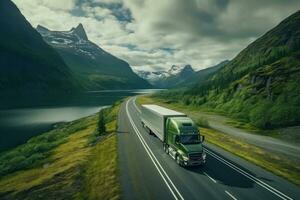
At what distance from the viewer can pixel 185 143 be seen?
30062 mm

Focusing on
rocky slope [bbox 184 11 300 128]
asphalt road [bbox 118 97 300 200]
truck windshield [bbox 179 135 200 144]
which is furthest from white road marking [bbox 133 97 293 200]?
rocky slope [bbox 184 11 300 128]

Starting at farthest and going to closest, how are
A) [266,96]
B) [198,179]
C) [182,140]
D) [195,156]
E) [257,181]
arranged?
1. [266,96]
2. [182,140]
3. [195,156]
4. [198,179]
5. [257,181]

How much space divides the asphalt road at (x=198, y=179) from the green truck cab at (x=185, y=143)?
0.99 m

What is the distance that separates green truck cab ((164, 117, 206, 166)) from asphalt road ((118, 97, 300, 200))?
99cm

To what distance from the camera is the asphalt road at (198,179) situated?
22.7m

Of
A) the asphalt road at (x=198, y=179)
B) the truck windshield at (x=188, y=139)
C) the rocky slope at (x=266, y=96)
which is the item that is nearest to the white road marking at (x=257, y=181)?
the asphalt road at (x=198, y=179)

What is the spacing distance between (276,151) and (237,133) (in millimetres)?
17301

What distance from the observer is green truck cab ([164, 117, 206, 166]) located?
28844mm

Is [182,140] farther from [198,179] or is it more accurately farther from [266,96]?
[266,96]

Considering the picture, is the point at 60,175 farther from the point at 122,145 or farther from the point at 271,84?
the point at 271,84

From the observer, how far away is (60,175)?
2955 centimetres

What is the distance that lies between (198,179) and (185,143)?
4880 mm

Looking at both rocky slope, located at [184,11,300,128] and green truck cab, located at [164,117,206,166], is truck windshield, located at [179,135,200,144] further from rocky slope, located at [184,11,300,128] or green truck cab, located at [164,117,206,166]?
rocky slope, located at [184,11,300,128]

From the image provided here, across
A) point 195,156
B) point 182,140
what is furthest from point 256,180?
point 182,140
